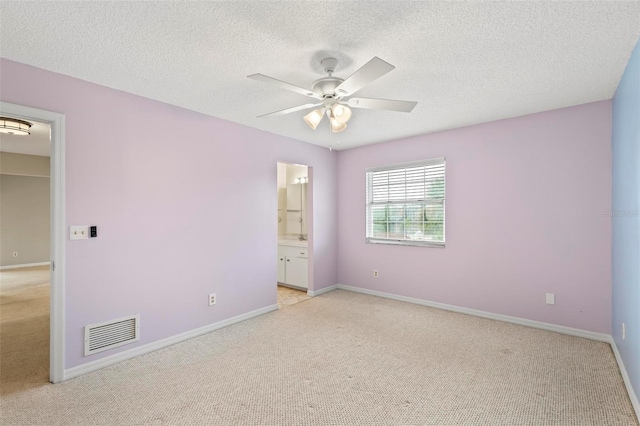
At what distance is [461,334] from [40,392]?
3.74m

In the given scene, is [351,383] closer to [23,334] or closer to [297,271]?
[297,271]

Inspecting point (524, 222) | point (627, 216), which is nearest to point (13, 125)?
point (524, 222)

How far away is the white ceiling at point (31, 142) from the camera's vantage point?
4.57 m

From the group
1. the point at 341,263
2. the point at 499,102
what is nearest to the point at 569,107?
the point at 499,102

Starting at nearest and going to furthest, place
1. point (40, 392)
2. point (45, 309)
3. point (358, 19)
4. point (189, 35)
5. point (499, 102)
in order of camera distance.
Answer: point (358, 19)
point (189, 35)
point (40, 392)
point (499, 102)
point (45, 309)

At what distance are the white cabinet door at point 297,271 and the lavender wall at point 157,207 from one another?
959 millimetres

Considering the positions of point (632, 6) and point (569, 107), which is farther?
point (569, 107)

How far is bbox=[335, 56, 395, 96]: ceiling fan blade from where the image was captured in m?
1.76

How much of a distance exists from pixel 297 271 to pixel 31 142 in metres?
5.14

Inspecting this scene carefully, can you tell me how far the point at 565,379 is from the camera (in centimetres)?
243

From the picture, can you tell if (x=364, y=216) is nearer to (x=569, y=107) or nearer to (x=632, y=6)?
(x=569, y=107)

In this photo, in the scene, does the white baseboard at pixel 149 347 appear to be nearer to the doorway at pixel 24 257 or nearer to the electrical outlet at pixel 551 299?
the doorway at pixel 24 257

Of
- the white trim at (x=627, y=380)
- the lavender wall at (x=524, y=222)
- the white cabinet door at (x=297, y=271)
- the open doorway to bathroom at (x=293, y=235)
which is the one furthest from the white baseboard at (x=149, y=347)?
the white trim at (x=627, y=380)

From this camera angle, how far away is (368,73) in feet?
6.20
